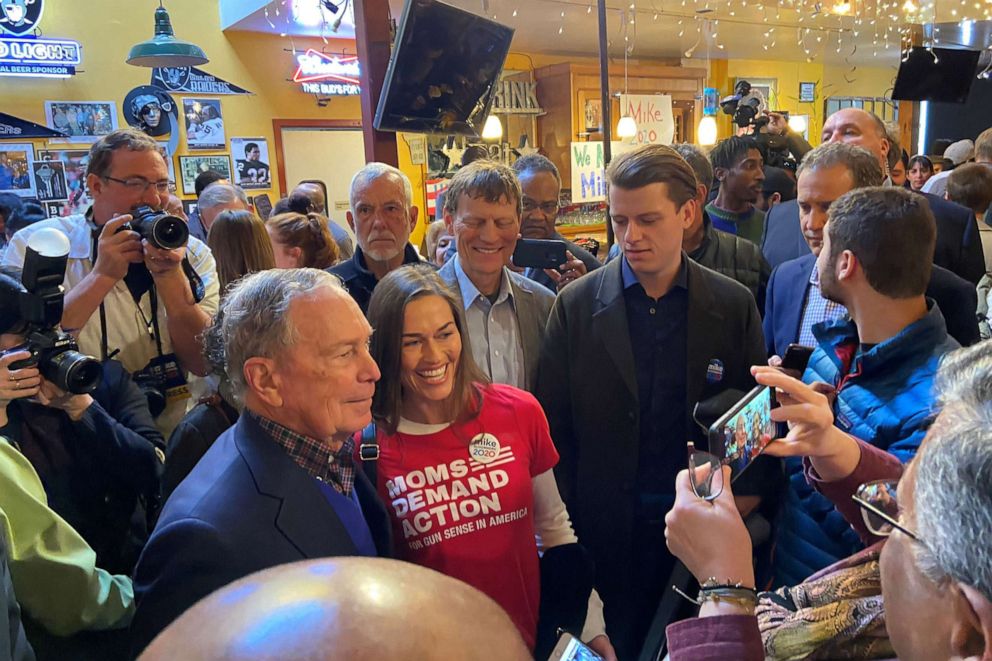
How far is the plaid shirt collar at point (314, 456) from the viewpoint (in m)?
1.14

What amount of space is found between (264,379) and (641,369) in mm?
999

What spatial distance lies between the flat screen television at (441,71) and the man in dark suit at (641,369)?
1247mm

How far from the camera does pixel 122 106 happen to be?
17.3 ft

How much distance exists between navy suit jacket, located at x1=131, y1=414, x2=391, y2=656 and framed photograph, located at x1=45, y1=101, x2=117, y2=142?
4.94 meters

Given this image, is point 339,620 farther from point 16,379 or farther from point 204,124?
point 204,124

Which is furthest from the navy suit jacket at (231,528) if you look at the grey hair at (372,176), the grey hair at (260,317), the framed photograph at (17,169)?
the framed photograph at (17,169)

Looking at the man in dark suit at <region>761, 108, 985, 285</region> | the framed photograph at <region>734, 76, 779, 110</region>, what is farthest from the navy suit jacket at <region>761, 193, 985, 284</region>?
the framed photograph at <region>734, 76, 779, 110</region>

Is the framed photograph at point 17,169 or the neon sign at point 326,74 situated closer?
the framed photograph at point 17,169

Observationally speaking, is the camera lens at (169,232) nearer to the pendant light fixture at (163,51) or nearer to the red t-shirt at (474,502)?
the red t-shirt at (474,502)

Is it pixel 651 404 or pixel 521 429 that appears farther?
pixel 651 404

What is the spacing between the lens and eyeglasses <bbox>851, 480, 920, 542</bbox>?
0.73m

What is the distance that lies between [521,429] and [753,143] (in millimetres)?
2717

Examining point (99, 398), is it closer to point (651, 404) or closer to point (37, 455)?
point (37, 455)

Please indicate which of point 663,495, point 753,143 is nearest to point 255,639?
point 663,495
